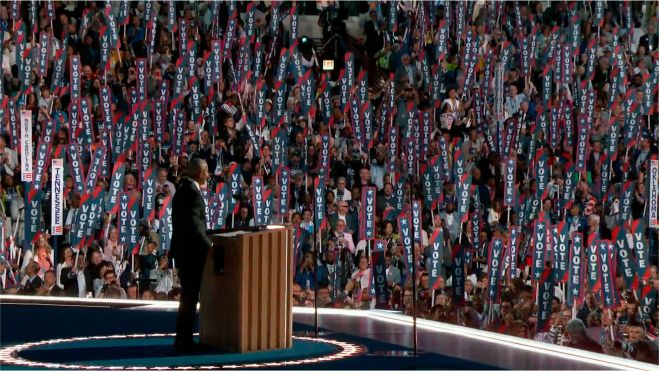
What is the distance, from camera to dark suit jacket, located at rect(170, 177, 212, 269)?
24.2 ft

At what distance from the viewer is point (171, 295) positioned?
38.2 ft

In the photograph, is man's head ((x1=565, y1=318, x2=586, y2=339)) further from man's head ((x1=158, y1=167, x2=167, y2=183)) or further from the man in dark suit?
man's head ((x1=158, y1=167, x2=167, y2=183))

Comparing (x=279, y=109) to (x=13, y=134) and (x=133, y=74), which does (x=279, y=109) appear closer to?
(x=133, y=74)

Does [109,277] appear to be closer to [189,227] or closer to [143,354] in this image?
[143,354]

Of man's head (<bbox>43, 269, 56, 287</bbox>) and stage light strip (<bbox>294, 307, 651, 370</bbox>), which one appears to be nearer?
stage light strip (<bbox>294, 307, 651, 370</bbox>)

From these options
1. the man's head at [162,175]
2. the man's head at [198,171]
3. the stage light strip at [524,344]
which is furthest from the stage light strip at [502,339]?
the man's head at [162,175]

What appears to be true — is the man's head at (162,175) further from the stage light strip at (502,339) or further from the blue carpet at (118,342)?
the stage light strip at (502,339)

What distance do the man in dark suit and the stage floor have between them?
370 mm

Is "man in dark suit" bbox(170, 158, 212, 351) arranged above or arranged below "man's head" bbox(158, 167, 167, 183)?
below

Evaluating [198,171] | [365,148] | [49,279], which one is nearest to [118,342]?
[198,171]

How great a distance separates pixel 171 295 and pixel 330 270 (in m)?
1.57

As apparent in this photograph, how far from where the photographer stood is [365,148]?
1370cm

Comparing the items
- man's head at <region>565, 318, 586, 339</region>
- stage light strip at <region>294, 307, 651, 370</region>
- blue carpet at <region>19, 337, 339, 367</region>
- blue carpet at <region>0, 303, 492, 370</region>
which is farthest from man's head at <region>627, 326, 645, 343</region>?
blue carpet at <region>19, 337, 339, 367</region>

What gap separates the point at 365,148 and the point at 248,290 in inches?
250
